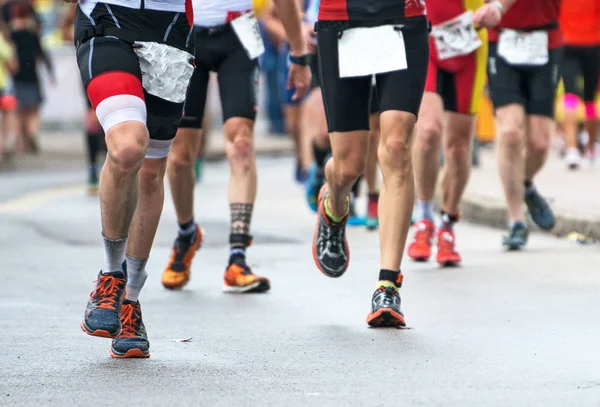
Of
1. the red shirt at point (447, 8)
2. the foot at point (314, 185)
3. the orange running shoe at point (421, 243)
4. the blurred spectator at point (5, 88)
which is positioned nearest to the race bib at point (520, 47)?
the red shirt at point (447, 8)

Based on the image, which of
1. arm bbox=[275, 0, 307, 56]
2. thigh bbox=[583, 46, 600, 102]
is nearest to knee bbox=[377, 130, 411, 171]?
arm bbox=[275, 0, 307, 56]

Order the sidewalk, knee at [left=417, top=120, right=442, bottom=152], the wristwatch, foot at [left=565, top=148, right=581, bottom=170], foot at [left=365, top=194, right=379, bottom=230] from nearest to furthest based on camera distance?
the wristwatch
knee at [left=417, top=120, right=442, bottom=152]
the sidewalk
foot at [left=365, top=194, right=379, bottom=230]
foot at [left=565, top=148, right=581, bottom=170]

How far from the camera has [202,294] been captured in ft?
24.8

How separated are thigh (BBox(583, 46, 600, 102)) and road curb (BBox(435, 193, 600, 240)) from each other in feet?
10.6

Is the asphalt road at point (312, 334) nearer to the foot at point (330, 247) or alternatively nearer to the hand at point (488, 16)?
the foot at point (330, 247)

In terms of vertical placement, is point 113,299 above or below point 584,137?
above

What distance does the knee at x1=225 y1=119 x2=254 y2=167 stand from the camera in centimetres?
766

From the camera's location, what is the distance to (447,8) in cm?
830

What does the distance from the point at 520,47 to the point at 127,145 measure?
4177 mm

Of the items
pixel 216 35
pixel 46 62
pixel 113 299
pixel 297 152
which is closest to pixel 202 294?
pixel 216 35

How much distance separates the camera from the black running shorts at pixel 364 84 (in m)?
6.35

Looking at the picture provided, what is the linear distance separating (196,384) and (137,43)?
1.32m

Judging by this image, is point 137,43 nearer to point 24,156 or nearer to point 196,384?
point 196,384

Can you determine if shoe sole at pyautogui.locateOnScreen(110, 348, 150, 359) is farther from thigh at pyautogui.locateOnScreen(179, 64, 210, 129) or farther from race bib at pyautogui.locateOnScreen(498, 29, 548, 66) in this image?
race bib at pyautogui.locateOnScreen(498, 29, 548, 66)
